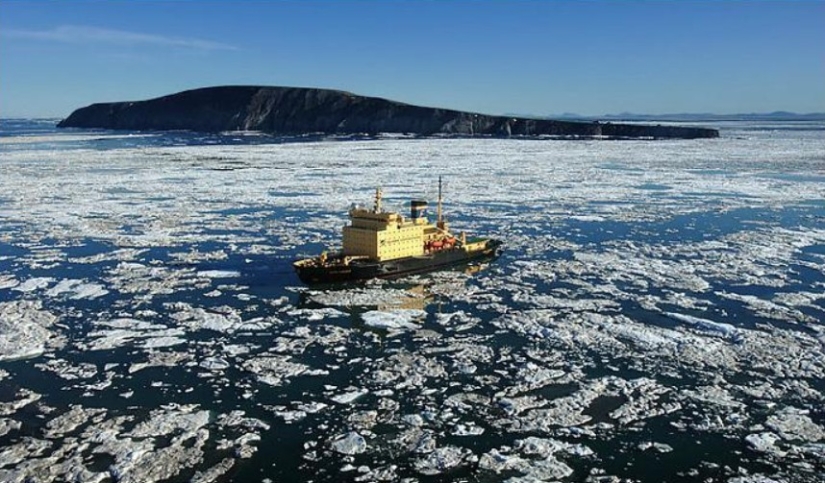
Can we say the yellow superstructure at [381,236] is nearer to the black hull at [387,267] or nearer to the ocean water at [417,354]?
the black hull at [387,267]

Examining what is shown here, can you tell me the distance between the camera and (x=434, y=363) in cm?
1175

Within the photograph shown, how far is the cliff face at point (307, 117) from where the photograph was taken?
11744 centimetres

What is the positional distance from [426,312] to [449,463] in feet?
21.6

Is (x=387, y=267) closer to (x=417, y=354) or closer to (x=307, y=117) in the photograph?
(x=417, y=354)

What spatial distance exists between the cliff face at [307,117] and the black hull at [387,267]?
299 ft

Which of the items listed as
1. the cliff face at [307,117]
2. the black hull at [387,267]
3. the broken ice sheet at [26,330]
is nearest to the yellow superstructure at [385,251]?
the black hull at [387,267]

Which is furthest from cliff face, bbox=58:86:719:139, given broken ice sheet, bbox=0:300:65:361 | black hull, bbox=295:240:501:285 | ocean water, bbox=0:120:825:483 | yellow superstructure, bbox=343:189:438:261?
broken ice sheet, bbox=0:300:65:361

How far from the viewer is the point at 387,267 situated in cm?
1805

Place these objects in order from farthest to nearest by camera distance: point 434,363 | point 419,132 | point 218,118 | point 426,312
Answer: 1. point 218,118
2. point 419,132
3. point 426,312
4. point 434,363

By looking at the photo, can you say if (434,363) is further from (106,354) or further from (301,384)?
(106,354)

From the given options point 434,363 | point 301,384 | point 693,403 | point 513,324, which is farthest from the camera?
point 513,324

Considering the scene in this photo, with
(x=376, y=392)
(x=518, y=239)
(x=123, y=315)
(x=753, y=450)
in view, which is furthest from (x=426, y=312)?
(x=518, y=239)

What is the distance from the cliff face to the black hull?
3585 inches

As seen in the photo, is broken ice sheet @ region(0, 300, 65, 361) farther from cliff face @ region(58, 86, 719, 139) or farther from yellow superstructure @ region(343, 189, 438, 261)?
cliff face @ region(58, 86, 719, 139)
